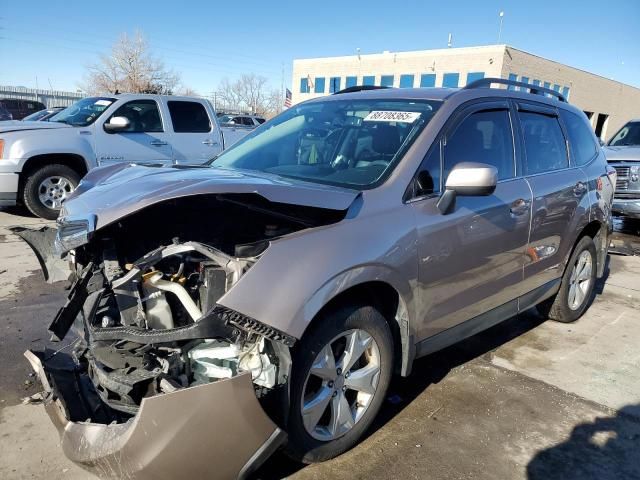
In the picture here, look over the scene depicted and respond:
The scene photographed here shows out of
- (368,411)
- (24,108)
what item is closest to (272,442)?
(368,411)

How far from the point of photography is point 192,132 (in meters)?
9.02

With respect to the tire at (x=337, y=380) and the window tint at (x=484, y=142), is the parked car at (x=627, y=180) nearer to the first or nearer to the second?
the window tint at (x=484, y=142)

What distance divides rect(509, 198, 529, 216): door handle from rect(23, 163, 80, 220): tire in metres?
6.71

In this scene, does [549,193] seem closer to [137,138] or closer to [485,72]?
[137,138]

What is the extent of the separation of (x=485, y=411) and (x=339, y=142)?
199cm

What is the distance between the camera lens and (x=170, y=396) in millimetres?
1886

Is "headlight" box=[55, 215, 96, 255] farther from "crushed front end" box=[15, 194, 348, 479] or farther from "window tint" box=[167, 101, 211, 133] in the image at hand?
"window tint" box=[167, 101, 211, 133]

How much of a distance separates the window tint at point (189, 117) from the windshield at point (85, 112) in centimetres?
100

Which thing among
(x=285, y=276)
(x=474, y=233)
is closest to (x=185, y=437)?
(x=285, y=276)

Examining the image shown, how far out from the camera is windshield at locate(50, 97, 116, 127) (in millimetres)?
8352

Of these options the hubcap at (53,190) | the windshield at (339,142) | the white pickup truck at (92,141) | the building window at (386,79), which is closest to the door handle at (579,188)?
the windshield at (339,142)

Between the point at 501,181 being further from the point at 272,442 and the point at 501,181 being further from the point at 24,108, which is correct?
the point at 24,108

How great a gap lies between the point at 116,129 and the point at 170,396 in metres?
7.19

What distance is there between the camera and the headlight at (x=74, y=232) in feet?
7.29
